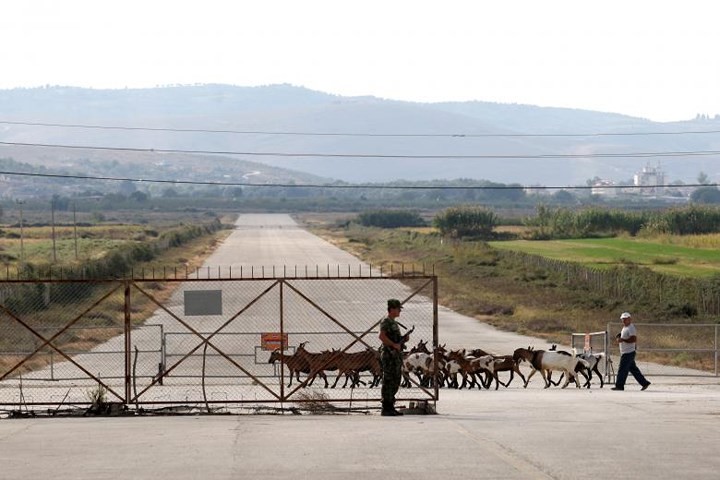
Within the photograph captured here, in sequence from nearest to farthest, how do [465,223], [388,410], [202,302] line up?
[388,410] → [202,302] → [465,223]

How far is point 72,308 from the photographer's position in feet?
147

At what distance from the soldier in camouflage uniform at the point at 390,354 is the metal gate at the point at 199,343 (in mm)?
682

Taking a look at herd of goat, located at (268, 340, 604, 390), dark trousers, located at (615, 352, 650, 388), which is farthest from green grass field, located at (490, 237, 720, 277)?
dark trousers, located at (615, 352, 650, 388)

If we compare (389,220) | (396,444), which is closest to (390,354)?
(396,444)

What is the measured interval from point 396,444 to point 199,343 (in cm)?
2177

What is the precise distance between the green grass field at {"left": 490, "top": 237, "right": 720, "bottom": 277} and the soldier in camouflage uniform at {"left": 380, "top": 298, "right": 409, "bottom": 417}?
48908mm

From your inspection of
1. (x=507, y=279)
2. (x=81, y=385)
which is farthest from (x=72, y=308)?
(x=507, y=279)

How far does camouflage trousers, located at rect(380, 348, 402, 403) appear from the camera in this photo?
20.2m

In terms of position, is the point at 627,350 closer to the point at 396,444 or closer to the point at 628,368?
the point at 628,368

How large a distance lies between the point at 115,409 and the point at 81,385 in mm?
7354

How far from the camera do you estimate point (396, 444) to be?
16438 millimetres

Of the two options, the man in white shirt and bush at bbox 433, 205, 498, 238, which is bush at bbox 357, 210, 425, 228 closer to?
bush at bbox 433, 205, 498, 238

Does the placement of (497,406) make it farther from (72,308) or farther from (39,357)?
(72,308)

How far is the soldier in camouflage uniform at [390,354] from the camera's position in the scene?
791 inches
